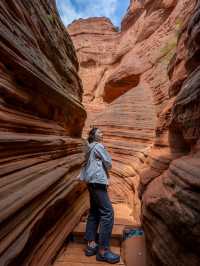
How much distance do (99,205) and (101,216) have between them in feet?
0.45

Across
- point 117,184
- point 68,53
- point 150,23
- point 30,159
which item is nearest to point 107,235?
point 30,159

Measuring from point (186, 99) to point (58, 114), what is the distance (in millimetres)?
2435

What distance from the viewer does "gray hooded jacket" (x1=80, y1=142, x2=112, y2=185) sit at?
2447 millimetres

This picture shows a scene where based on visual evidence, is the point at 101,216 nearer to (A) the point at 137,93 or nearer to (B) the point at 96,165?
(B) the point at 96,165

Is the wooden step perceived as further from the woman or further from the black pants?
the black pants

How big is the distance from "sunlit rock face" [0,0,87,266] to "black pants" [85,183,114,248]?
0.45m

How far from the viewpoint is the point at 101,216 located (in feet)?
7.87

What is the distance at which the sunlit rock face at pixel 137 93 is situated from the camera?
5406 mm

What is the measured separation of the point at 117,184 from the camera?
557 centimetres

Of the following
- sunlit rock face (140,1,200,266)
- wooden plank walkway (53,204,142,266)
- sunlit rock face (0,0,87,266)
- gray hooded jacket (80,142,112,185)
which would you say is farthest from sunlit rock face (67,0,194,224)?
sunlit rock face (0,0,87,266)

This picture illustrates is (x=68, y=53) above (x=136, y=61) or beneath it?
beneath

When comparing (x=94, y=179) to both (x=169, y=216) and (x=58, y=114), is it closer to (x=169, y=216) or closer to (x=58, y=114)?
(x=169, y=216)

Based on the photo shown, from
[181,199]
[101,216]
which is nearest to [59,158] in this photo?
[101,216]

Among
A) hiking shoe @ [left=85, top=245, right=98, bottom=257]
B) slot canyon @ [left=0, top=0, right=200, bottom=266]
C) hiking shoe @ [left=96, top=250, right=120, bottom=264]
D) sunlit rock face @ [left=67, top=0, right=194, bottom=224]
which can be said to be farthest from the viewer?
sunlit rock face @ [left=67, top=0, right=194, bottom=224]
